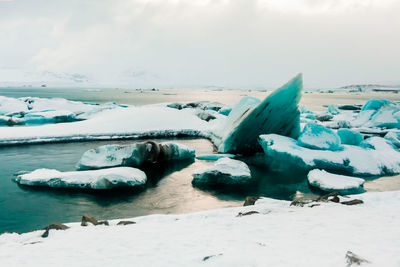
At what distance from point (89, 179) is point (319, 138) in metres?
8.73

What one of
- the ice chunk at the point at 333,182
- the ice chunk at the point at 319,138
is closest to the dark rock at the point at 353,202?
the ice chunk at the point at 333,182

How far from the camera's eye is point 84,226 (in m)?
5.61

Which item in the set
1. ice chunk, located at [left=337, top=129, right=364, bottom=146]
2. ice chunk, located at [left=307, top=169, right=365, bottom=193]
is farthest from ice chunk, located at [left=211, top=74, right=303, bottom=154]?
ice chunk, located at [left=307, top=169, right=365, bottom=193]

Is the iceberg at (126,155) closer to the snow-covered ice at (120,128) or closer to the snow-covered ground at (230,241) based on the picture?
the snow-covered ground at (230,241)

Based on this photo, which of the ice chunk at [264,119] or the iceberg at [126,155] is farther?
the ice chunk at [264,119]

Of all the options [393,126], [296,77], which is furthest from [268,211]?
[393,126]

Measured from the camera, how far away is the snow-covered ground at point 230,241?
3664 mm

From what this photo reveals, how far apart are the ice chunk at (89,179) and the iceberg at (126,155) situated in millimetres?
1577

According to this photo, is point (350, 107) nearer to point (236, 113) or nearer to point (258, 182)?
point (236, 113)

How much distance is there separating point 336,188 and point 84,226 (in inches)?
273

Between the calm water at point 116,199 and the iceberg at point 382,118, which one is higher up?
the iceberg at point 382,118

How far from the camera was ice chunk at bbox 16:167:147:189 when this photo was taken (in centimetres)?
899

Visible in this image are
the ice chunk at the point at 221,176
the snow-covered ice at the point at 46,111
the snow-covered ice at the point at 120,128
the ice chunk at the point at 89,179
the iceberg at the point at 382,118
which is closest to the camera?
the ice chunk at the point at 89,179

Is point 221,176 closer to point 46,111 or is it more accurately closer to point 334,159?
point 334,159
